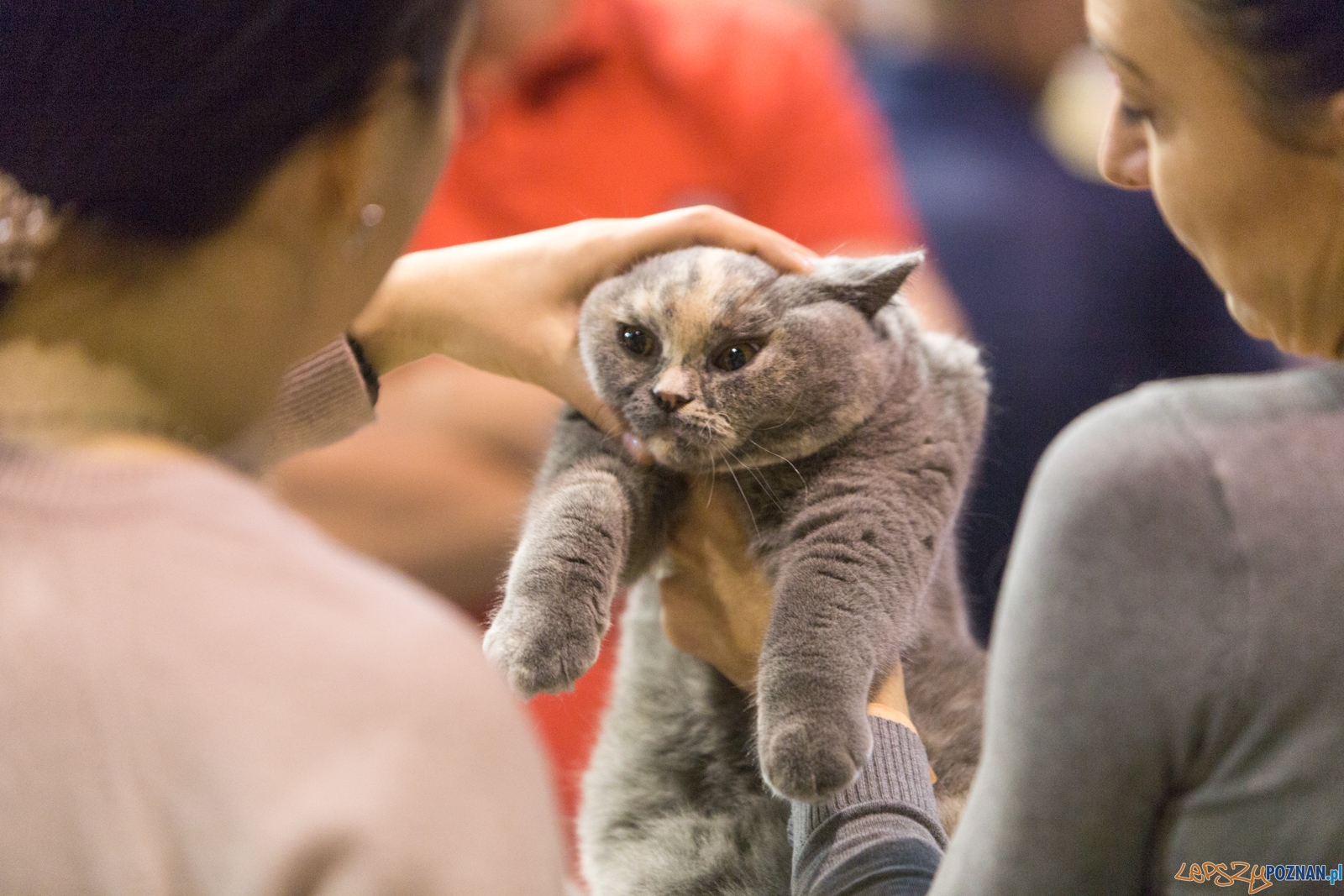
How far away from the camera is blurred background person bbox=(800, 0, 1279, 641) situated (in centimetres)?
208

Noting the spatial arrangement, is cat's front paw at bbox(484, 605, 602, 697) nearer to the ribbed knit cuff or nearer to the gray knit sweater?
the ribbed knit cuff

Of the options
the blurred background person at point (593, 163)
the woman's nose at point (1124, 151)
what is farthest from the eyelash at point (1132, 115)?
the blurred background person at point (593, 163)

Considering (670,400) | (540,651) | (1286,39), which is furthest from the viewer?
(670,400)

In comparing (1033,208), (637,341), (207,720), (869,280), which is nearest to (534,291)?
(637,341)

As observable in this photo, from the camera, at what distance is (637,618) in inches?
48.7

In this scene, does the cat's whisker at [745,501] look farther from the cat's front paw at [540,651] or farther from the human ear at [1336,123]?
the human ear at [1336,123]

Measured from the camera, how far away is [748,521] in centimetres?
115

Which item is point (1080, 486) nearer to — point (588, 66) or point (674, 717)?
point (674, 717)

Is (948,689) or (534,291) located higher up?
(534,291)

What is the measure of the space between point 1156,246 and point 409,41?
1.79 m

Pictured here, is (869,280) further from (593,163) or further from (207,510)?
(593,163)

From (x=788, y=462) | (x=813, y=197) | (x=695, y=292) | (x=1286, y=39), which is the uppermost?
(x=1286, y=39)

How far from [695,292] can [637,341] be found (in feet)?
0.25

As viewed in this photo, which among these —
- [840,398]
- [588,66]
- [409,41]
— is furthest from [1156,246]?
[409,41]
